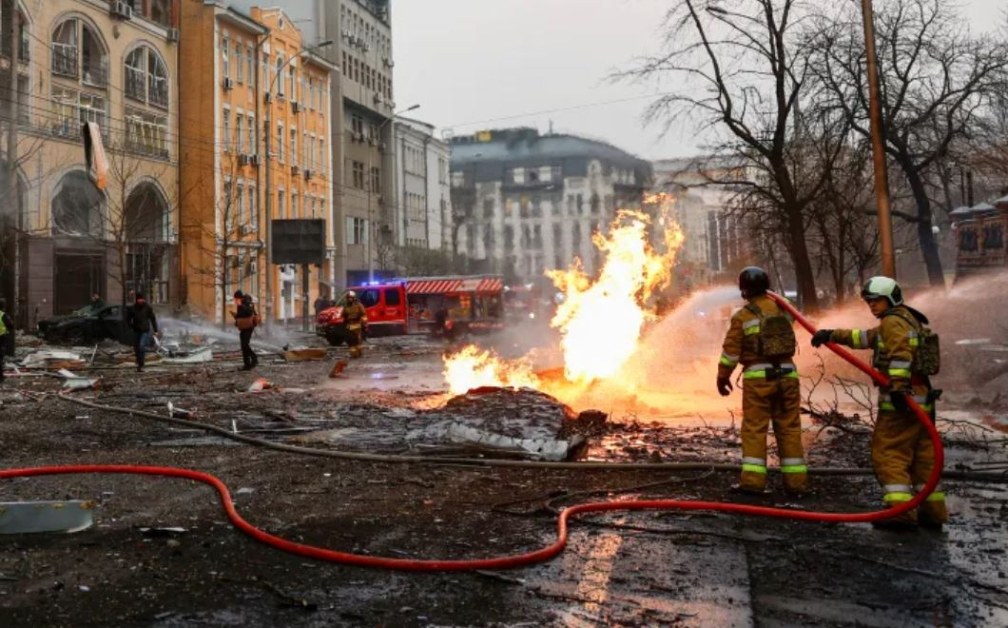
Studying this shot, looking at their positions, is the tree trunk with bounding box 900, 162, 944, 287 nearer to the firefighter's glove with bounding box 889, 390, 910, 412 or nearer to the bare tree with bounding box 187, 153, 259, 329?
the firefighter's glove with bounding box 889, 390, 910, 412

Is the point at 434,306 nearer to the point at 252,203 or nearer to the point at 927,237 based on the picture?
the point at 927,237

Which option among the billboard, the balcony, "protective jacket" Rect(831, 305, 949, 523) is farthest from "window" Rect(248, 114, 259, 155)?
"protective jacket" Rect(831, 305, 949, 523)

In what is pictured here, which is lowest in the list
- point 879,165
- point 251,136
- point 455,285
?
point 455,285

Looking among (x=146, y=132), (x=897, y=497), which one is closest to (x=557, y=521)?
(x=897, y=497)

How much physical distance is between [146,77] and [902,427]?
137 ft

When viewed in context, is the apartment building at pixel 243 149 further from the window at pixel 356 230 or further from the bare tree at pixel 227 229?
the window at pixel 356 230

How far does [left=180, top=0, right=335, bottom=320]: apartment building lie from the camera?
43.2 metres

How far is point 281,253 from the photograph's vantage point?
37969 millimetres

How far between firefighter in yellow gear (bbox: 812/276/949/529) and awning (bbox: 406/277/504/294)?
27.6 m

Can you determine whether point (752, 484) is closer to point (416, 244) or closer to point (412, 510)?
point (412, 510)

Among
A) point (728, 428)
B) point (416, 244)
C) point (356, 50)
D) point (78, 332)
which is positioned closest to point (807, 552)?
point (728, 428)

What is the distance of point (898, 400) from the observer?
6.03 m

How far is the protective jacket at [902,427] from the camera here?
19.9ft

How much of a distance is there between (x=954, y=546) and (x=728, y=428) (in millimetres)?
5194
